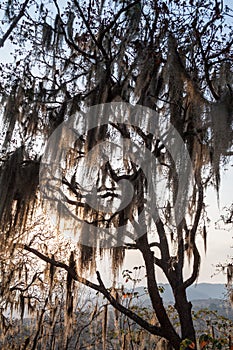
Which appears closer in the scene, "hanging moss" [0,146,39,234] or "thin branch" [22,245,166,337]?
"hanging moss" [0,146,39,234]

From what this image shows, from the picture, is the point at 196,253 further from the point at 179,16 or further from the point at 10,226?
the point at 179,16

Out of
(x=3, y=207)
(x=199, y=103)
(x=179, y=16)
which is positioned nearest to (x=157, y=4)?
(x=179, y=16)

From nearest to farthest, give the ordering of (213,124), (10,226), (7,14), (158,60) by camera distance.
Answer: (7,14) < (213,124) < (158,60) < (10,226)

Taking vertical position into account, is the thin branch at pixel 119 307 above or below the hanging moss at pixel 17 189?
below

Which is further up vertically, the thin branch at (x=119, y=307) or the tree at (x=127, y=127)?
the tree at (x=127, y=127)

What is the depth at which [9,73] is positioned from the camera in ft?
15.7

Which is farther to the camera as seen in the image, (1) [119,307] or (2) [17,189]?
(1) [119,307]

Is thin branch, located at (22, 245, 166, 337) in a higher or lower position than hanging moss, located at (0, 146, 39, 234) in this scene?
lower

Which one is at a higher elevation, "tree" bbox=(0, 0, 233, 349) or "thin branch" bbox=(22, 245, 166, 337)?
"tree" bbox=(0, 0, 233, 349)

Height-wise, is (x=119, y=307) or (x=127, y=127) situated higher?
(x=127, y=127)

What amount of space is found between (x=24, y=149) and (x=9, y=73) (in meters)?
1.20

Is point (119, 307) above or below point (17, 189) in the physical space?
below

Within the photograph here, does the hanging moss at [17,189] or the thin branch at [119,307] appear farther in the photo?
the thin branch at [119,307]

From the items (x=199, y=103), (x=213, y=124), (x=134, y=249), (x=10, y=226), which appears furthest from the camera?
(x=134, y=249)
